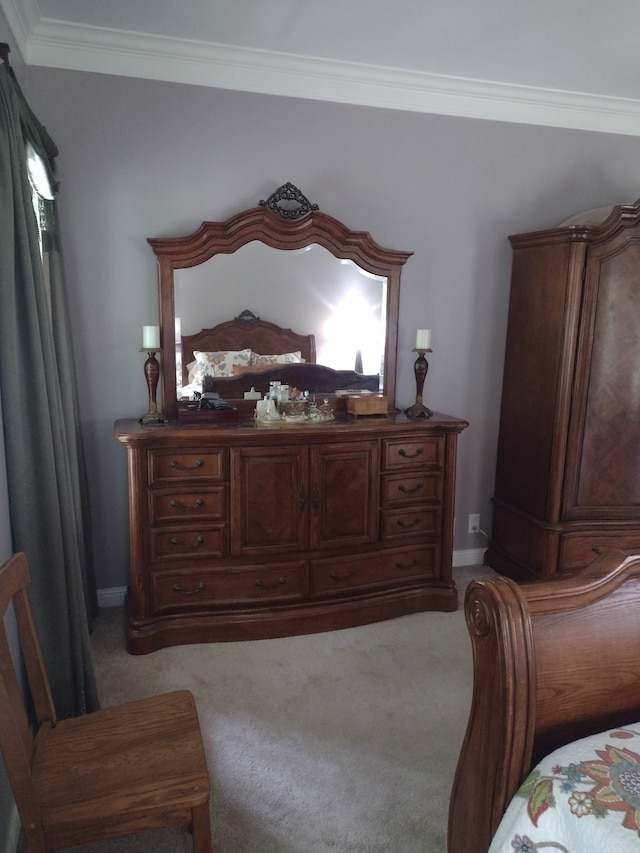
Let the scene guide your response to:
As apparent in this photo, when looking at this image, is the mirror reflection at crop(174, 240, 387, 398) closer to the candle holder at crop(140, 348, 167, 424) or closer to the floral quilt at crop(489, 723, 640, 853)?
the candle holder at crop(140, 348, 167, 424)

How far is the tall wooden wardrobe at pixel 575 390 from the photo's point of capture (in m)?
2.89

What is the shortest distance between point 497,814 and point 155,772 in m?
0.77

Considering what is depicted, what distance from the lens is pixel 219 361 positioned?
9.62 feet

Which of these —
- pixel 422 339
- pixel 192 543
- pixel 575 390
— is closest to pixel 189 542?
pixel 192 543

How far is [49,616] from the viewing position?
6.14 ft

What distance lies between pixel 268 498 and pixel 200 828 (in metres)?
1.46

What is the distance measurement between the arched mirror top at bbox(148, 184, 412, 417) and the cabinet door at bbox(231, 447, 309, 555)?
50 cm

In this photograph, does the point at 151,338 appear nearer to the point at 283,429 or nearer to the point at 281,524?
the point at 283,429

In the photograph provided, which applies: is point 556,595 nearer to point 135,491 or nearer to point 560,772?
point 560,772

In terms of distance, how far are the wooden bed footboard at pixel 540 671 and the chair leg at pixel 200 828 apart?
1.91 ft

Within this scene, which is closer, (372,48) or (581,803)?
(581,803)

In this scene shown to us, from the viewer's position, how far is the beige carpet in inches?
67.9

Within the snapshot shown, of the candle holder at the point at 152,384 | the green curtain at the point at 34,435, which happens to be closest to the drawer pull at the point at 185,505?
the candle holder at the point at 152,384

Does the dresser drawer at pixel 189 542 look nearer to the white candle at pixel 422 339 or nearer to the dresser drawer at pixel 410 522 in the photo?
the dresser drawer at pixel 410 522
